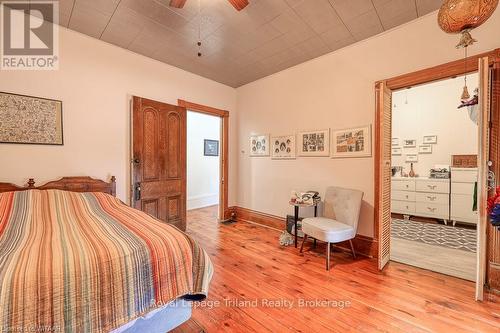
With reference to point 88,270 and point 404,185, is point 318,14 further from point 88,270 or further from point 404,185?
point 404,185

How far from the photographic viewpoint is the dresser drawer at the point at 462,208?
12.6 feet

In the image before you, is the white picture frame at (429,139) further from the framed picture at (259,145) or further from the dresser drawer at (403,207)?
the framed picture at (259,145)

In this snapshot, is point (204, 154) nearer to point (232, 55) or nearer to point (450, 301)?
point (232, 55)

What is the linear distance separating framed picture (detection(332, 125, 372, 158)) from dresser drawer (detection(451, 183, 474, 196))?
265cm

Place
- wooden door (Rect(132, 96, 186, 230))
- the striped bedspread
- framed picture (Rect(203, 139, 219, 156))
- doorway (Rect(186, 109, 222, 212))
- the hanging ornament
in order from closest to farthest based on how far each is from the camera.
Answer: the striped bedspread → the hanging ornament → wooden door (Rect(132, 96, 186, 230)) → doorway (Rect(186, 109, 222, 212)) → framed picture (Rect(203, 139, 219, 156))

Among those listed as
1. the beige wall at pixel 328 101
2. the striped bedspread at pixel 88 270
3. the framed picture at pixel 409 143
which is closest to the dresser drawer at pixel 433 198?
the framed picture at pixel 409 143

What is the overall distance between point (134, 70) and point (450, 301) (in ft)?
15.0

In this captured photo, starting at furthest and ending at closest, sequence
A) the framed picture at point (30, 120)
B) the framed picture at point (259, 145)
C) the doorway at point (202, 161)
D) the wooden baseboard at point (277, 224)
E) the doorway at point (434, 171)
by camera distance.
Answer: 1. the doorway at point (202, 161)
2. the framed picture at point (259, 145)
3. the doorway at point (434, 171)
4. the wooden baseboard at point (277, 224)
5. the framed picture at point (30, 120)

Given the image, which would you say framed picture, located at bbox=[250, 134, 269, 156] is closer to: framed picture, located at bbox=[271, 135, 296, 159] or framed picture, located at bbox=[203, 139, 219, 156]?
framed picture, located at bbox=[271, 135, 296, 159]

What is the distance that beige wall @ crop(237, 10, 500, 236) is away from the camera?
2420 mm

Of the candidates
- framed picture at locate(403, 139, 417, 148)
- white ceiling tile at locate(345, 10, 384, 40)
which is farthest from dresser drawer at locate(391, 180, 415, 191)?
white ceiling tile at locate(345, 10, 384, 40)

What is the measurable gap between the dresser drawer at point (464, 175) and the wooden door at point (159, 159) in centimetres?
498

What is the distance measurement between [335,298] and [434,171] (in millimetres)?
4128

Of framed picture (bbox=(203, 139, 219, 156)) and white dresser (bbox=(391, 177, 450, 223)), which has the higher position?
framed picture (bbox=(203, 139, 219, 156))
